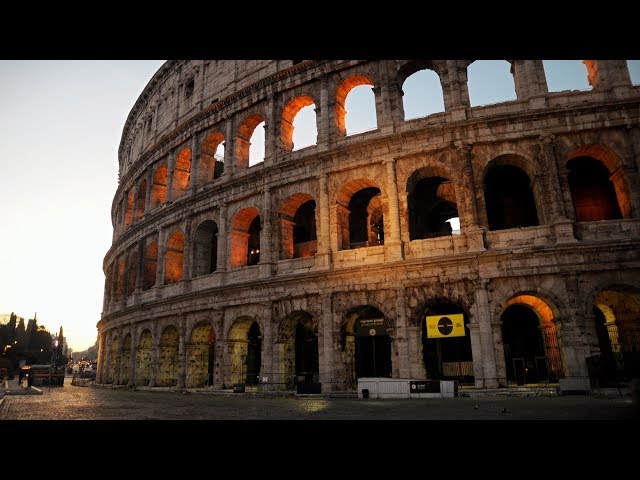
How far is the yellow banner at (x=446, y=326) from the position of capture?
1427cm

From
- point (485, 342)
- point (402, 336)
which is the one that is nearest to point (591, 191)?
point (485, 342)

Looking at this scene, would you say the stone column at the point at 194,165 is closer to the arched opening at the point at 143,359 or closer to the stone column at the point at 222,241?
the stone column at the point at 222,241

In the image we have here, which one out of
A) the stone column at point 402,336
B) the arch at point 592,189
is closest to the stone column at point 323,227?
the stone column at point 402,336

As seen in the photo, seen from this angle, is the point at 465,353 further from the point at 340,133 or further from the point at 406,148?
the point at 340,133

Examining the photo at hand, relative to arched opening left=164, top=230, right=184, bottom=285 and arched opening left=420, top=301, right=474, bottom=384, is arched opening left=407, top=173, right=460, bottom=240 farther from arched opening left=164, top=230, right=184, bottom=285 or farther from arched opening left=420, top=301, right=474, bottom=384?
arched opening left=164, top=230, right=184, bottom=285

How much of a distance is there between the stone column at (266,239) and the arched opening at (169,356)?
22.6 ft

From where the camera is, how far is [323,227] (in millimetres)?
16688

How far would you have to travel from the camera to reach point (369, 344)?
59.9ft

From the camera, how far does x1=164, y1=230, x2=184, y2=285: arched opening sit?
72.3ft

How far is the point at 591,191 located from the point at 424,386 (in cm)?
1019
